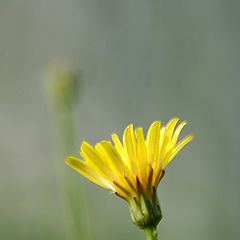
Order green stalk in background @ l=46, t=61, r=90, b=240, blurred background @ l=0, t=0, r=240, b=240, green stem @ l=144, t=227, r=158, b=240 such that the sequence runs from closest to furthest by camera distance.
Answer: green stem @ l=144, t=227, r=158, b=240 → green stalk in background @ l=46, t=61, r=90, b=240 → blurred background @ l=0, t=0, r=240, b=240

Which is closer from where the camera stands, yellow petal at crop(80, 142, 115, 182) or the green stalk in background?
yellow petal at crop(80, 142, 115, 182)

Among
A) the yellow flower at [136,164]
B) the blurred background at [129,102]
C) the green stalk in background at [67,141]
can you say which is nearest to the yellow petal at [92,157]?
the yellow flower at [136,164]

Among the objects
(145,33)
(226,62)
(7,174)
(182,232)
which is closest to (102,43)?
(145,33)

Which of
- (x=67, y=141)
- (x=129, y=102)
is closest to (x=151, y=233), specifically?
(x=67, y=141)

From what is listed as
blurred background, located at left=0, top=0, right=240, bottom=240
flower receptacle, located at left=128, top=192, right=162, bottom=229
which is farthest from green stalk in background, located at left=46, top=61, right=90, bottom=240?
blurred background, located at left=0, top=0, right=240, bottom=240

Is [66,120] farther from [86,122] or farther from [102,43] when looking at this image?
[102,43]

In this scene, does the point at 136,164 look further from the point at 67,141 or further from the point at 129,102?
the point at 129,102

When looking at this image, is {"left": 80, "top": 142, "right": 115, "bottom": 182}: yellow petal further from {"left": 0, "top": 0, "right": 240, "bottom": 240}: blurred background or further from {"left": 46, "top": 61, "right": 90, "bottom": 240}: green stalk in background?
{"left": 0, "top": 0, "right": 240, "bottom": 240}: blurred background
